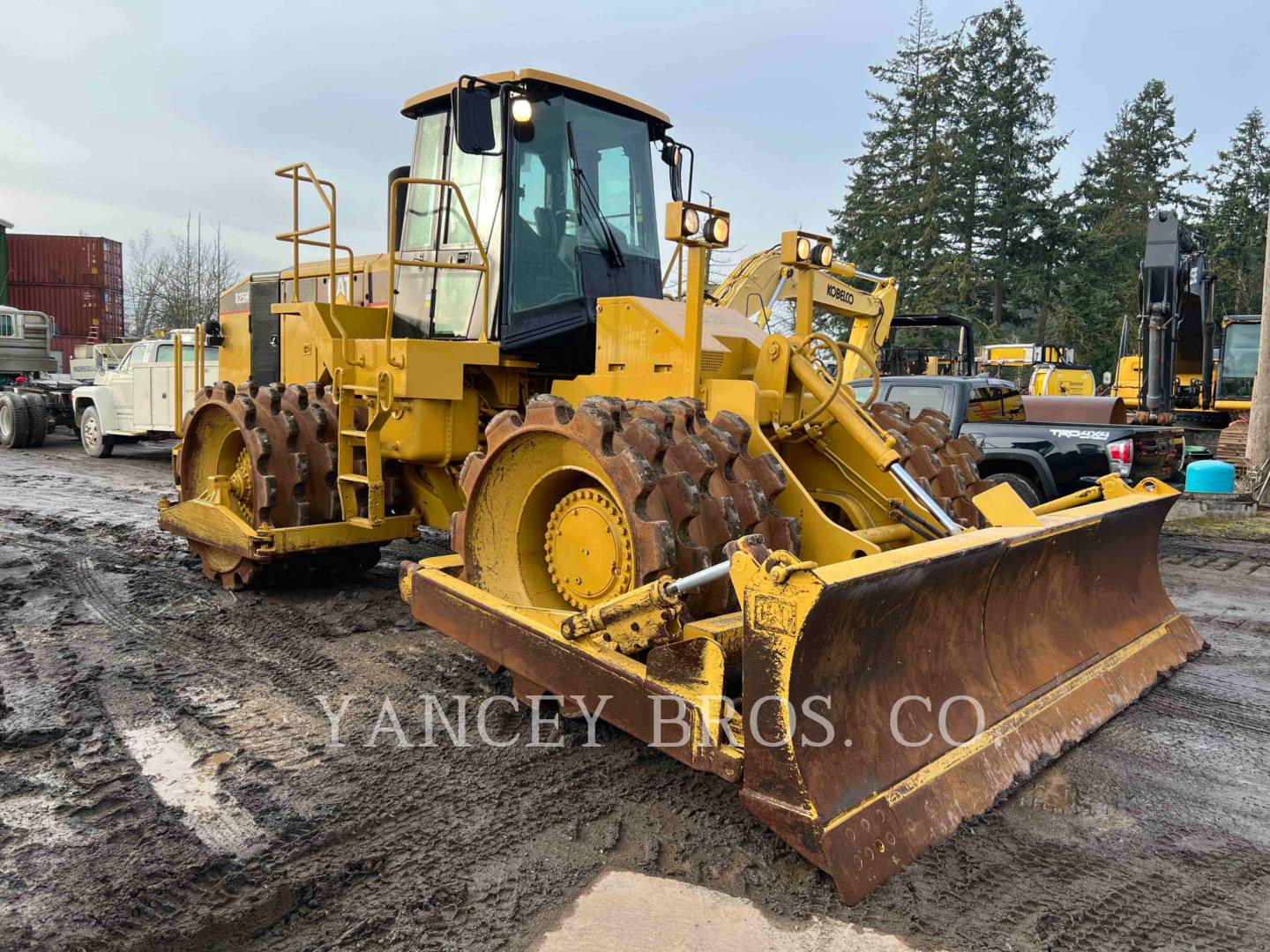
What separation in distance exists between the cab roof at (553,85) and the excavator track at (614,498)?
2246 mm

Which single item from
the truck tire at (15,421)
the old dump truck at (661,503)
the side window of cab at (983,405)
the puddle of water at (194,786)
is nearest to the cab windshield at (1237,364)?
the side window of cab at (983,405)

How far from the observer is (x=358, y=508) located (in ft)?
19.0

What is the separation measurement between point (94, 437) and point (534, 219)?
1348cm

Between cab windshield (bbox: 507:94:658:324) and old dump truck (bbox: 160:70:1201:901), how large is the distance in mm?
18

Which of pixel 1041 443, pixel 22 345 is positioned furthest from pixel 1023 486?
pixel 22 345

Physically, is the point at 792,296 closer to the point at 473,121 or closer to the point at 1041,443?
the point at 473,121

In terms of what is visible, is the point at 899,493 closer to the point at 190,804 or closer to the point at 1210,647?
the point at 1210,647

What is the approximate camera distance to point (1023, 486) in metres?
8.37

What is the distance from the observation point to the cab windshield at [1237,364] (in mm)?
17500

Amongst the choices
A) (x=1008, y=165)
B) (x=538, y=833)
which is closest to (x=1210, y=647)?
(x=538, y=833)

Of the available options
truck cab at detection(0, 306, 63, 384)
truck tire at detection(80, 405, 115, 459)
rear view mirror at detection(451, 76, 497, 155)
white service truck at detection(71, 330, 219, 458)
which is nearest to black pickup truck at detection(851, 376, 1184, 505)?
rear view mirror at detection(451, 76, 497, 155)

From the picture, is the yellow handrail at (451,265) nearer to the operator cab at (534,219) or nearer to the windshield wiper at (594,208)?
the operator cab at (534,219)

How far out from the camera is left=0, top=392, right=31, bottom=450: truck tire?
16891 mm

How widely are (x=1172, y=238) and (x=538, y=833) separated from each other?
532 inches
